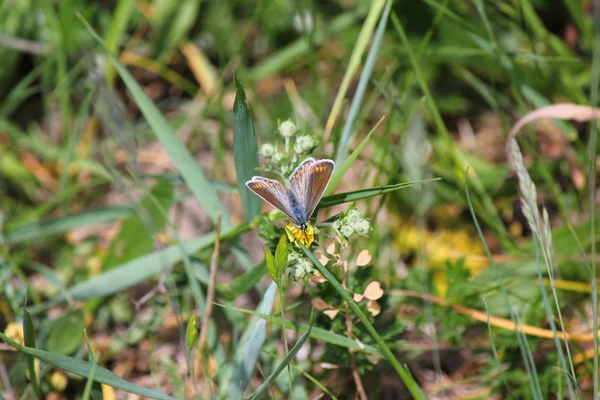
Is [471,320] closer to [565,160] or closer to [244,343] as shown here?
[244,343]

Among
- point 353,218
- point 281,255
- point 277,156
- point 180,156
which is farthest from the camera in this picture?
point 180,156

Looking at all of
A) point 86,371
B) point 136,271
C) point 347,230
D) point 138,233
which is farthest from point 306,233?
point 138,233

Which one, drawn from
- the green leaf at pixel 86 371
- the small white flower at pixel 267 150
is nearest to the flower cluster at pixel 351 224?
the small white flower at pixel 267 150

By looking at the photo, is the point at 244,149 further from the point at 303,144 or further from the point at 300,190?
the point at 300,190

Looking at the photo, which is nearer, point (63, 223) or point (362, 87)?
point (362, 87)

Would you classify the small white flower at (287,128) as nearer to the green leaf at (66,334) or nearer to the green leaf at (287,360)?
the green leaf at (287,360)

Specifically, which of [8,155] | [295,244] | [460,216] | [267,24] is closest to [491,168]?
[460,216]

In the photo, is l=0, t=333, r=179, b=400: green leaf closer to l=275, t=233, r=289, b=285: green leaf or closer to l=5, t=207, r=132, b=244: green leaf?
l=275, t=233, r=289, b=285: green leaf
